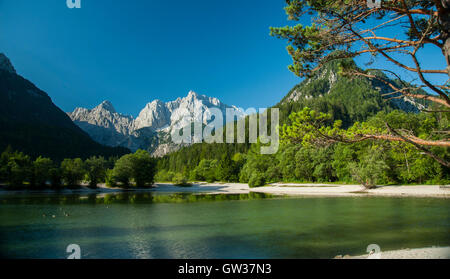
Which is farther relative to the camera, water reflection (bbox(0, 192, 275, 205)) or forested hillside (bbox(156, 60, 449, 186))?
forested hillside (bbox(156, 60, 449, 186))

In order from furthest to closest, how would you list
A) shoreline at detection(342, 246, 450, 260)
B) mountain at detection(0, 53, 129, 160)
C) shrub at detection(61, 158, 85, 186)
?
mountain at detection(0, 53, 129, 160) < shrub at detection(61, 158, 85, 186) < shoreline at detection(342, 246, 450, 260)

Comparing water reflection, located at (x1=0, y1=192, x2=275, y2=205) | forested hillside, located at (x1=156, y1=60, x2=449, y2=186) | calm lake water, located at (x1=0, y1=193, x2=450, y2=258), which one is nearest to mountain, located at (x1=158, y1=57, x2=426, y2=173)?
forested hillside, located at (x1=156, y1=60, x2=449, y2=186)

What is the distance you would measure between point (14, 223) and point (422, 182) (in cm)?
5105

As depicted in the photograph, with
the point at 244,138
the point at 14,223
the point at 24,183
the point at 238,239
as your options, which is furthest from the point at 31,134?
the point at 238,239

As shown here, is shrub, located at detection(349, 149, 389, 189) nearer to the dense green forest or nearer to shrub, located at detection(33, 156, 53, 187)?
the dense green forest

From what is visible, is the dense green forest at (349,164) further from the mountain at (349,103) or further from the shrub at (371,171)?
the mountain at (349,103)

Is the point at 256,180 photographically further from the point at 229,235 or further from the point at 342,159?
the point at 229,235

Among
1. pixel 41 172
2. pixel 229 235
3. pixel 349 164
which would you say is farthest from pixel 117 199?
pixel 349 164

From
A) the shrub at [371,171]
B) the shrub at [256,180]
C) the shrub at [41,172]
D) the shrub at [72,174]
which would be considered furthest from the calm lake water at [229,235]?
the shrub at [72,174]

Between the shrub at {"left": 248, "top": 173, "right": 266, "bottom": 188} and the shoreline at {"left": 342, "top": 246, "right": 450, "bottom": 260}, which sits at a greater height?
the shoreline at {"left": 342, "top": 246, "right": 450, "bottom": 260}

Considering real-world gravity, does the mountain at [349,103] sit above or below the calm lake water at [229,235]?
above

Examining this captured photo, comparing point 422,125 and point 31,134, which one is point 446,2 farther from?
point 31,134

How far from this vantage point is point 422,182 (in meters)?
40.8

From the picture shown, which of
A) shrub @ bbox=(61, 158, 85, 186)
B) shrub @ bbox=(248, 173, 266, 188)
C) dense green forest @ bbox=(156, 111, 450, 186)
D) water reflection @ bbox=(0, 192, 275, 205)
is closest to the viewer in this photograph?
water reflection @ bbox=(0, 192, 275, 205)
